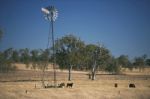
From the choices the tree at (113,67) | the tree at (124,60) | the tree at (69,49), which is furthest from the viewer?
the tree at (124,60)

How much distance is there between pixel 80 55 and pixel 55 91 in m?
30.1

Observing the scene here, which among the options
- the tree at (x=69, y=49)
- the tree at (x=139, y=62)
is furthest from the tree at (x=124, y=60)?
the tree at (x=69, y=49)

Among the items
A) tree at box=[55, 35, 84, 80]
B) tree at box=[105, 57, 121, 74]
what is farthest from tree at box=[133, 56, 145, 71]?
tree at box=[55, 35, 84, 80]

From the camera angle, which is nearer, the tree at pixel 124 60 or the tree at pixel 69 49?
the tree at pixel 69 49

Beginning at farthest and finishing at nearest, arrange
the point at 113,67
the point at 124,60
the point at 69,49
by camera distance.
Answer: the point at 124,60 → the point at 113,67 → the point at 69,49

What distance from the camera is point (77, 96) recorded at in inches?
1428

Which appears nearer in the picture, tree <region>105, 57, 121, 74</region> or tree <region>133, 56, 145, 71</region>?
tree <region>105, 57, 121, 74</region>

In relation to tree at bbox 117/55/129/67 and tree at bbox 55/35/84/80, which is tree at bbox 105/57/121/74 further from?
tree at bbox 55/35/84/80

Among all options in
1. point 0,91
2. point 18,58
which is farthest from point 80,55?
point 18,58

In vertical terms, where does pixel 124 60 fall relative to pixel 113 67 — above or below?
above

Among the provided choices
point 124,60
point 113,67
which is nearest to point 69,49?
point 113,67

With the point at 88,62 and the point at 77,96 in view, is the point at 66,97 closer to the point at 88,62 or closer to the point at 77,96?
the point at 77,96

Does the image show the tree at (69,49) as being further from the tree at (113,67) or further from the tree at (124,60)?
the tree at (124,60)

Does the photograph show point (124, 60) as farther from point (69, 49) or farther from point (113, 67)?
point (69, 49)
